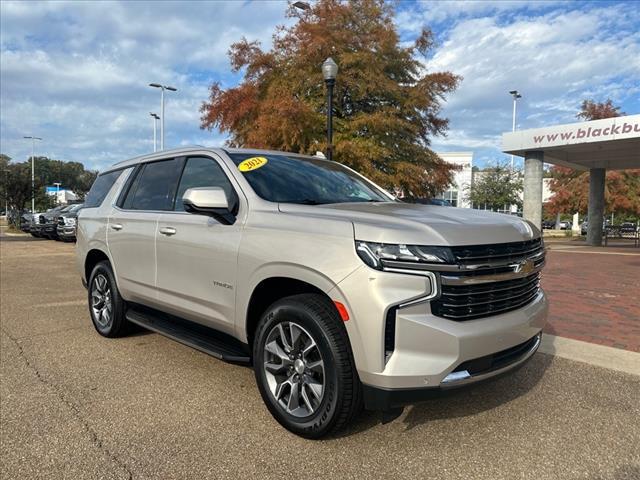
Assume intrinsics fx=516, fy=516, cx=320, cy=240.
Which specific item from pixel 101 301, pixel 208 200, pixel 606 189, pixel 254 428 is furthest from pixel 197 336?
pixel 606 189

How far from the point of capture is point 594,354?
4906mm

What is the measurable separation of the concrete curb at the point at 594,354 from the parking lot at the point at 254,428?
13 centimetres

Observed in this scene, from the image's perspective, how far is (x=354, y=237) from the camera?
2.93 metres

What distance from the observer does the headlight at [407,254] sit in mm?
2797

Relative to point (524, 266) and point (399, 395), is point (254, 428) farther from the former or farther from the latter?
point (524, 266)

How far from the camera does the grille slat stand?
2.84 metres

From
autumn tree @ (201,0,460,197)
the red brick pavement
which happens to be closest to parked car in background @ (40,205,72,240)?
autumn tree @ (201,0,460,197)

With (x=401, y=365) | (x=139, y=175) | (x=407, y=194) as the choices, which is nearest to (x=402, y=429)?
(x=401, y=365)

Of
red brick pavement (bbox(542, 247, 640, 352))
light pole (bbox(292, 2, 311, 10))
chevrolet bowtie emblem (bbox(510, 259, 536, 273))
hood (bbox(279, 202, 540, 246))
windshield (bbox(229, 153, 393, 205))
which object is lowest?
red brick pavement (bbox(542, 247, 640, 352))

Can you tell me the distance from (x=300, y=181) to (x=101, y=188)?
305 cm

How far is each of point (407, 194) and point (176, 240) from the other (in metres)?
12.5

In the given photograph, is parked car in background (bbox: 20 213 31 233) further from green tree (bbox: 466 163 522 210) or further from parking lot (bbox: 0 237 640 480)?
green tree (bbox: 466 163 522 210)

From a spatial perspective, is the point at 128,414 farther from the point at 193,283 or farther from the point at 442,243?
the point at 442,243

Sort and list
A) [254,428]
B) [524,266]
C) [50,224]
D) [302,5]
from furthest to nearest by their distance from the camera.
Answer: [50,224] → [302,5] → [254,428] → [524,266]
